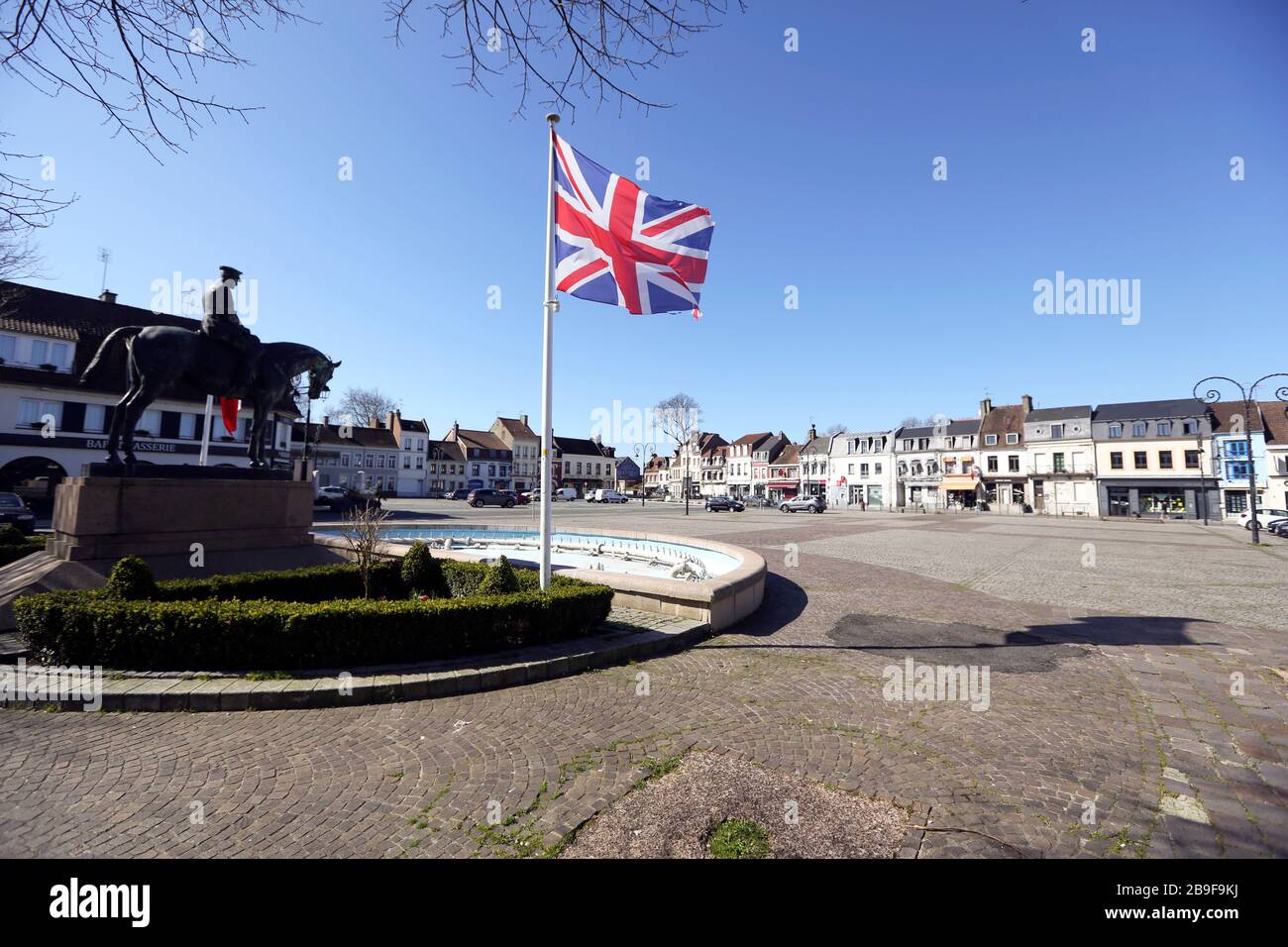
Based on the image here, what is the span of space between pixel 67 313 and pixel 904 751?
148 ft

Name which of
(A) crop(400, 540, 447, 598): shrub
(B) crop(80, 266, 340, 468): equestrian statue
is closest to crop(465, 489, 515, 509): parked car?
(B) crop(80, 266, 340, 468): equestrian statue

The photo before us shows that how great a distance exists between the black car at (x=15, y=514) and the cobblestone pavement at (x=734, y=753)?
21370 mm

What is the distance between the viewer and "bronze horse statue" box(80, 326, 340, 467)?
952cm

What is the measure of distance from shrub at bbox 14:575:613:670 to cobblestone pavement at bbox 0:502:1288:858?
87 cm

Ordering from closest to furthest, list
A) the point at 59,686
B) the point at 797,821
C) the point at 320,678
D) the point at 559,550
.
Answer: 1. the point at 797,821
2. the point at 59,686
3. the point at 320,678
4. the point at 559,550

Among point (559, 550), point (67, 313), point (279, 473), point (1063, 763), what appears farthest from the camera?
point (67, 313)

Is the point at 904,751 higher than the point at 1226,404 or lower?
lower

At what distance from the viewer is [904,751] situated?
4391mm

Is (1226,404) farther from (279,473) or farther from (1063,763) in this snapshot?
(279,473)

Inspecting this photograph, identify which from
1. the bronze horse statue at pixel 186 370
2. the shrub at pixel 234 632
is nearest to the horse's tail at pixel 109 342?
the bronze horse statue at pixel 186 370

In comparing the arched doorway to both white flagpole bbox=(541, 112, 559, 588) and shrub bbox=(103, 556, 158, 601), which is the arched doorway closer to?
shrub bbox=(103, 556, 158, 601)

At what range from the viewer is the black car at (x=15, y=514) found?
61.5 feet

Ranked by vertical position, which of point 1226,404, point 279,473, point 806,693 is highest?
point 1226,404
